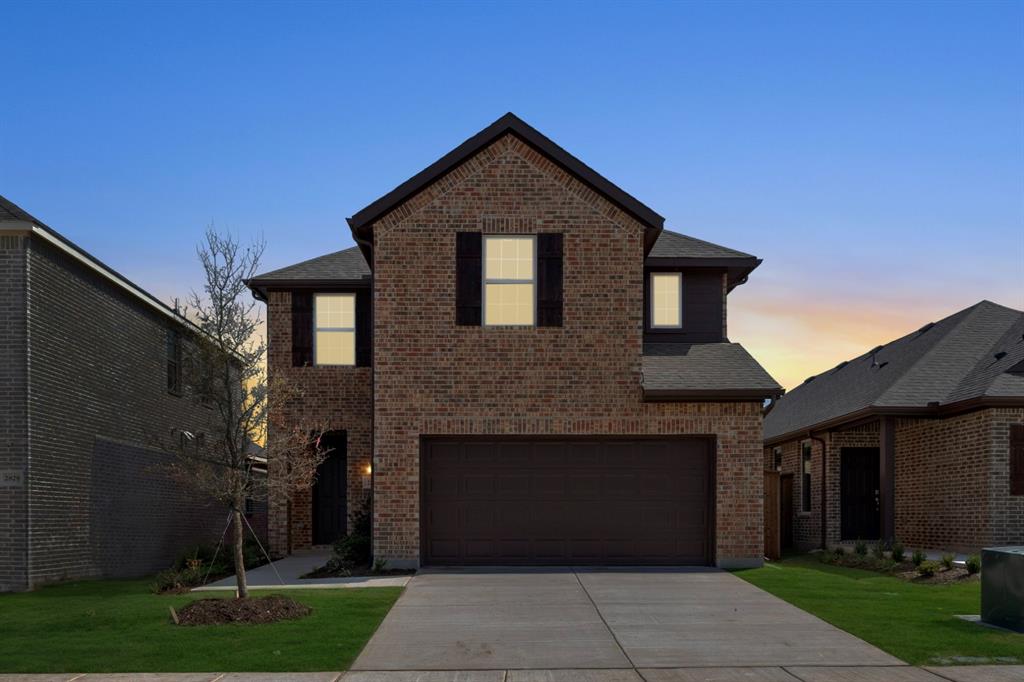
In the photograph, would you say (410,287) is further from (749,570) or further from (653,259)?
(749,570)

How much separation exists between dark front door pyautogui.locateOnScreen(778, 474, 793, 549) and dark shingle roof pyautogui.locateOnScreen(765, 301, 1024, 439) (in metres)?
1.54

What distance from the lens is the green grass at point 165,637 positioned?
10.6 meters

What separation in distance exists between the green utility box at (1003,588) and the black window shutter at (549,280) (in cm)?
862

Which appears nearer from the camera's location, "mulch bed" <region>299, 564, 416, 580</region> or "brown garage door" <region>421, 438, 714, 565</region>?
"mulch bed" <region>299, 564, 416, 580</region>

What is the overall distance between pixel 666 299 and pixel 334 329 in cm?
734

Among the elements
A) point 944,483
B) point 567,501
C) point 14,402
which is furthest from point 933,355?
point 14,402

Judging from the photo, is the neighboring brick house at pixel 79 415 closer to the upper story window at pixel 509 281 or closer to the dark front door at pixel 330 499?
the dark front door at pixel 330 499

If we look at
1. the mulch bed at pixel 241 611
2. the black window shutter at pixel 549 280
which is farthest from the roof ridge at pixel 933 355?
the mulch bed at pixel 241 611

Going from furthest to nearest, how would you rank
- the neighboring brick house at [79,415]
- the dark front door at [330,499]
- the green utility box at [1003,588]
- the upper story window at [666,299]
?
the dark front door at [330,499] → the upper story window at [666,299] → the neighboring brick house at [79,415] → the green utility box at [1003,588]

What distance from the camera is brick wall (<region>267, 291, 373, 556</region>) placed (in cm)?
2241

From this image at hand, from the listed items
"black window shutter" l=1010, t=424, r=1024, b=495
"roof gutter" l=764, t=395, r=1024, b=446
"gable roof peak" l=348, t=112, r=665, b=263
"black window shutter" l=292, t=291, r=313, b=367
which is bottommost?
"black window shutter" l=1010, t=424, r=1024, b=495

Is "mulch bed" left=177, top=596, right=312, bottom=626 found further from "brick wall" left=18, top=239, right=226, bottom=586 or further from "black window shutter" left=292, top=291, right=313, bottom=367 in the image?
"black window shutter" left=292, top=291, right=313, bottom=367

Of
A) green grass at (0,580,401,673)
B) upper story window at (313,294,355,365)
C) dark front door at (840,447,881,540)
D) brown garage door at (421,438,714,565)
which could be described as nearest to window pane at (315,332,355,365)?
upper story window at (313,294,355,365)

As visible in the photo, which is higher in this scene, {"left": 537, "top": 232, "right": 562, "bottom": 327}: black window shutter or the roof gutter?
{"left": 537, "top": 232, "right": 562, "bottom": 327}: black window shutter
